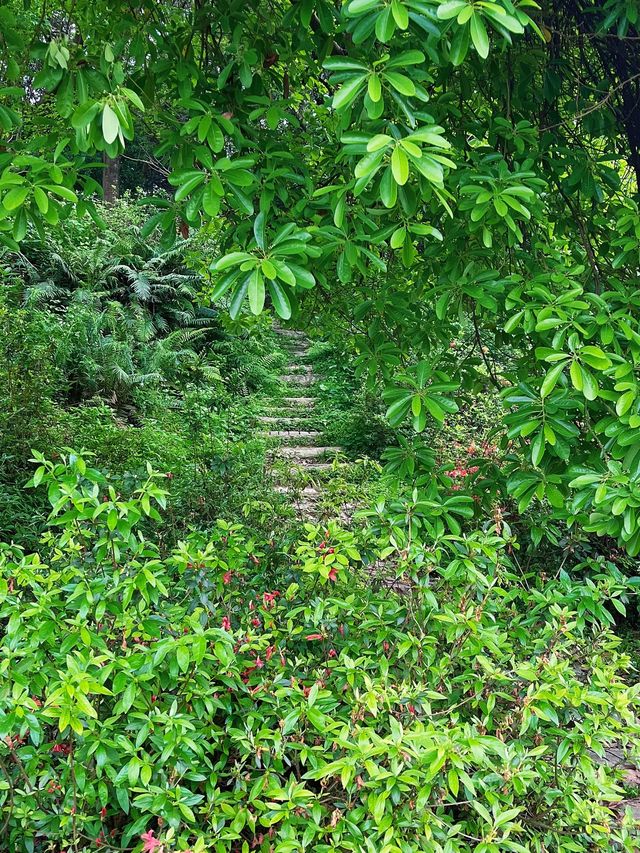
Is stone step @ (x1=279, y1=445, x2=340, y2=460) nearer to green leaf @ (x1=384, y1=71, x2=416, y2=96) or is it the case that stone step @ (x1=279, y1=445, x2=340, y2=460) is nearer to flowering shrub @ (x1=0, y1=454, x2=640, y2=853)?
flowering shrub @ (x1=0, y1=454, x2=640, y2=853)

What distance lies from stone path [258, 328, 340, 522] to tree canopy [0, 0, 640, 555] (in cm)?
204

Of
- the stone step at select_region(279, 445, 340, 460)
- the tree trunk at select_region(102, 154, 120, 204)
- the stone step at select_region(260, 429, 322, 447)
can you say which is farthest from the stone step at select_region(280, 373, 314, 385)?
the tree trunk at select_region(102, 154, 120, 204)

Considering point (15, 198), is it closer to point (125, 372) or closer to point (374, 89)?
point (374, 89)

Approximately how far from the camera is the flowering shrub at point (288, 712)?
4.97ft

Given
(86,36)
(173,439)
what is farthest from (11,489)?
(86,36)

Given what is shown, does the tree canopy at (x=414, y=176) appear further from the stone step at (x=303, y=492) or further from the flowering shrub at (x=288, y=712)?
the stone step at (x=303, y=492)

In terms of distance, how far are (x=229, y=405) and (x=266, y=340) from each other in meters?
2.68

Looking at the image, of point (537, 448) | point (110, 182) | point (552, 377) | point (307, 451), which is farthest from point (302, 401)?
point (552, 377)

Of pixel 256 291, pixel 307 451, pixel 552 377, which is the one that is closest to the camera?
pixel 256 291

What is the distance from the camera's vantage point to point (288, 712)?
1688 millimetres

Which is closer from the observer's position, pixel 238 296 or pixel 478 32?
pixel 478 32

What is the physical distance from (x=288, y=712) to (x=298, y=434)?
18.1ft

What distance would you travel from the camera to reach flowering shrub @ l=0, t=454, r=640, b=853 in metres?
1.52

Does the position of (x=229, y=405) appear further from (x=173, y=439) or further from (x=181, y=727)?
(x=181, y=727)
